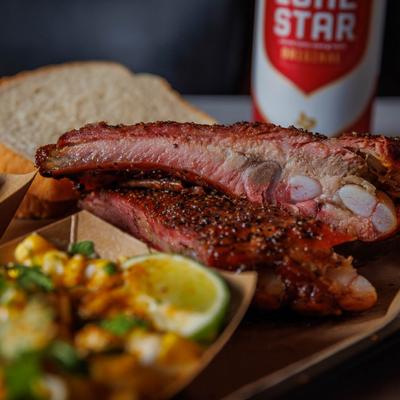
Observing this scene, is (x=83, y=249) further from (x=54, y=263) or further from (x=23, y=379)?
(x=23, y=379)

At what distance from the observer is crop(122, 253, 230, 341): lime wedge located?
5.29 ft

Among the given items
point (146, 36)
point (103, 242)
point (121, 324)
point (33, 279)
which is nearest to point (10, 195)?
point (103, 242)

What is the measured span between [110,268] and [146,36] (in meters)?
4.54

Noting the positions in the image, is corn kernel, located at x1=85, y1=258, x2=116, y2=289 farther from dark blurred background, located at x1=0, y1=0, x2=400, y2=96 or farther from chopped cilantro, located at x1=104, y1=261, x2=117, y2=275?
dark blurred background, located at x1=0, y1=0, x2=400, y2=96

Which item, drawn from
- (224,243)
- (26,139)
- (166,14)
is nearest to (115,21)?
(166,14)

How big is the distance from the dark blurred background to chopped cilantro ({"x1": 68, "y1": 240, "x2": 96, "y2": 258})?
166 inches

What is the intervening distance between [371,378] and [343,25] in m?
2.13

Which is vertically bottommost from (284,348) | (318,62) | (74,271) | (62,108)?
(284,348)

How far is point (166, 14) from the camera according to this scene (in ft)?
19.7

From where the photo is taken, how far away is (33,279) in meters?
1.73

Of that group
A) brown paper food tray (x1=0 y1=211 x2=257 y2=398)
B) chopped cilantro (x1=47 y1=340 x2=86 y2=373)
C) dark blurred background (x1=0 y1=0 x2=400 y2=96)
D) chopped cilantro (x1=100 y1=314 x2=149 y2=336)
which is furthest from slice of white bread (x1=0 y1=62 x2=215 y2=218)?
dark blurred background (x1=0 y1=0 x2=400 y2=96)

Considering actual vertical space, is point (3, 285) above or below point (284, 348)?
above

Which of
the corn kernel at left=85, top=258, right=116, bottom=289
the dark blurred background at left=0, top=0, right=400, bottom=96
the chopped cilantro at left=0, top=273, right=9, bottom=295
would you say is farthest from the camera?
the dark blurred background at left=0, top=0, right=400, bottom=96

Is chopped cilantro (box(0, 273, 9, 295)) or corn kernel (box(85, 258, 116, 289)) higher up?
chopped cilantro (box(0, 273, 9, 295))
